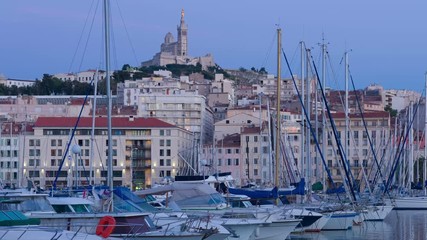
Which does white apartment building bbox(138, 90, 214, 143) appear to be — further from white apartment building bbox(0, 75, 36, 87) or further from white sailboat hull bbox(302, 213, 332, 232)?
white sailboat hull bbox(302, 213, 332, 232)

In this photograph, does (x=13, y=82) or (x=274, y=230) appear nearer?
(x=274, y=230)

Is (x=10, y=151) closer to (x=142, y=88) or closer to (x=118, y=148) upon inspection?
(x=118, y=148)

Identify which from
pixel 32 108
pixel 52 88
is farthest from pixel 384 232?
pixel 52 88

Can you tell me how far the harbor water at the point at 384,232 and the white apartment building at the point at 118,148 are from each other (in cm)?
3798

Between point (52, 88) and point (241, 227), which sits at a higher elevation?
point (52, 88)

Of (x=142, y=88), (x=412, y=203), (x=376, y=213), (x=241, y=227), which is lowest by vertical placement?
(x=412, y=203)

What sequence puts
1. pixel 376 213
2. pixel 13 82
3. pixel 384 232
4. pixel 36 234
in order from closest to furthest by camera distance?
1. pixel 36 234
2. pixel 384 232
3. pixel 376 213
4. pixel 13 82

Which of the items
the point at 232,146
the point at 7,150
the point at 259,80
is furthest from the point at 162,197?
the point at 259,80

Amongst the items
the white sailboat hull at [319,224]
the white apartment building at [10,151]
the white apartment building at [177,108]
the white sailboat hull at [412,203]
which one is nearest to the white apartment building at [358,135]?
the white apartment building at [177,108]

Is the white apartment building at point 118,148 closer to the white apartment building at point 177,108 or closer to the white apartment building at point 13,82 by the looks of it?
the white apartment building at point 177,108

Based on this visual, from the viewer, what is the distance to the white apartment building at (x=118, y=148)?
89875mm

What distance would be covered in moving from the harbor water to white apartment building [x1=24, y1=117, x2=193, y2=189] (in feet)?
125

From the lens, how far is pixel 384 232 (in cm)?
4428

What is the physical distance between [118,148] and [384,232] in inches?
1983
